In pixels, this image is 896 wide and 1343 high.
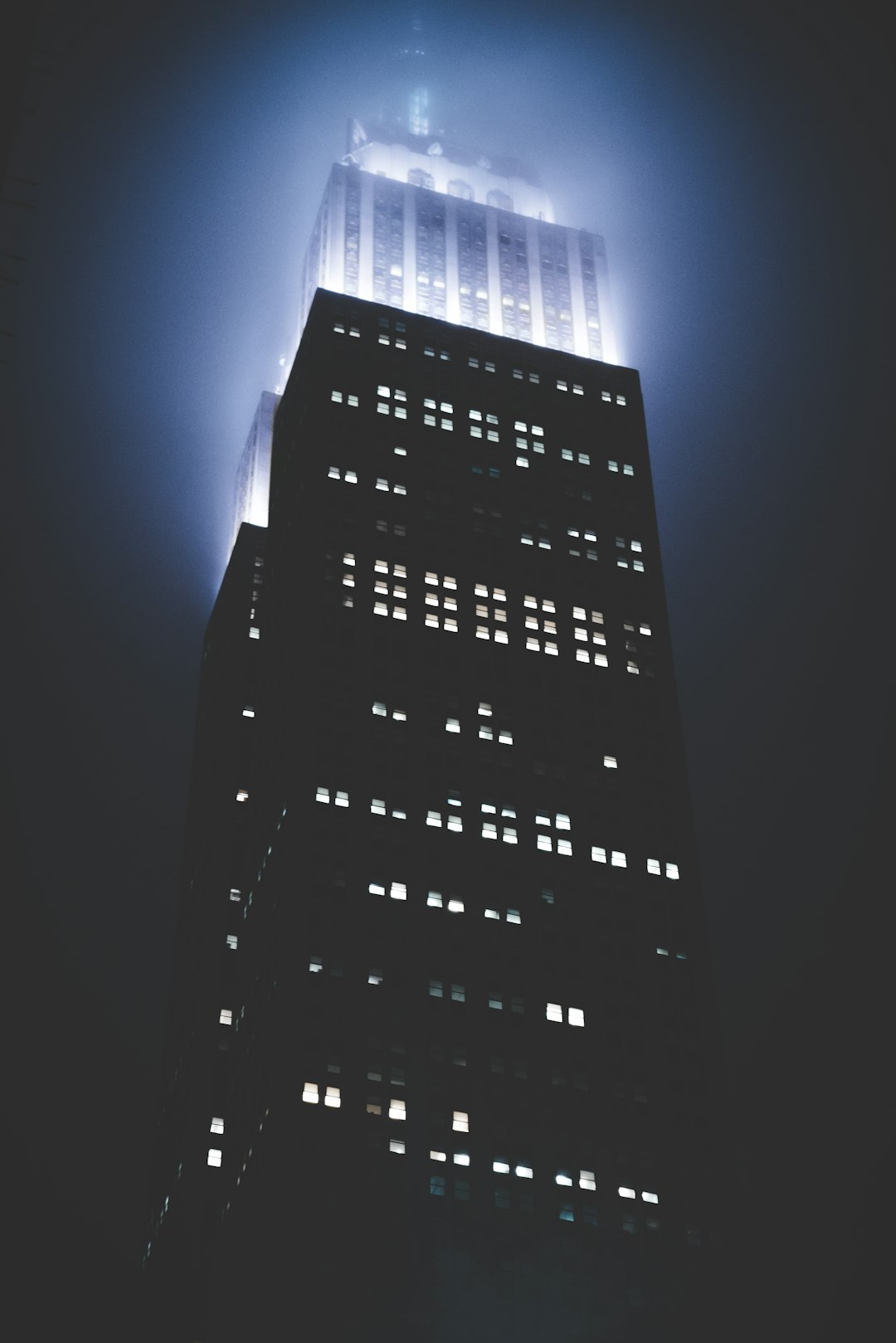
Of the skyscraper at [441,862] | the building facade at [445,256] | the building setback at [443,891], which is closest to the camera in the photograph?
the building setback at [443,891]

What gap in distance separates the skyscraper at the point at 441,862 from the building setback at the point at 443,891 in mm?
222

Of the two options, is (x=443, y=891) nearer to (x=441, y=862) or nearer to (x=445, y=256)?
(x=441, y=862)

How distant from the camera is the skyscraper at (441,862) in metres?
92.9

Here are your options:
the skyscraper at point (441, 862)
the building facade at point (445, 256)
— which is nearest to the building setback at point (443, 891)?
the skyscraper at point (441, 862)

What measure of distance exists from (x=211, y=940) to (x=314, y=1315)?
46.7 m

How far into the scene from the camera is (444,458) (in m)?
136

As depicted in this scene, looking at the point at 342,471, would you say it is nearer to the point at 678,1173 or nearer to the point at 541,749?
the point at 541,749

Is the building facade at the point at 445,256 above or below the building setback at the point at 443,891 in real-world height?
above

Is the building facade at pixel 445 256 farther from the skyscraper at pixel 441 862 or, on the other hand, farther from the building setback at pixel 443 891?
the building setback at pixel 443 891

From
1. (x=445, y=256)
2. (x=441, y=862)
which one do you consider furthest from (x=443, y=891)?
(x=445, y=256)

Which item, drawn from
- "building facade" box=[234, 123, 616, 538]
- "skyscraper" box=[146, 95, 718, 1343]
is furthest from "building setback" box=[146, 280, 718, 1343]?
"building facade" box=[234, 123, 616, 538]

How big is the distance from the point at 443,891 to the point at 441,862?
7.56 ft

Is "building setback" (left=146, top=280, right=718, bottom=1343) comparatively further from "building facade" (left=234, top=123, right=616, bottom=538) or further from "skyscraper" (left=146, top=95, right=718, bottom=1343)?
"building facade" (left=234, top=123, right=616, bottom=538)

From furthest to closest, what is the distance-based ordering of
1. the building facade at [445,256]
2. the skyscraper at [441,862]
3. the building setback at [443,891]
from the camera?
the building facade at [445,256]
the skyscraper at [441,862]
the building setback at [443,891]
